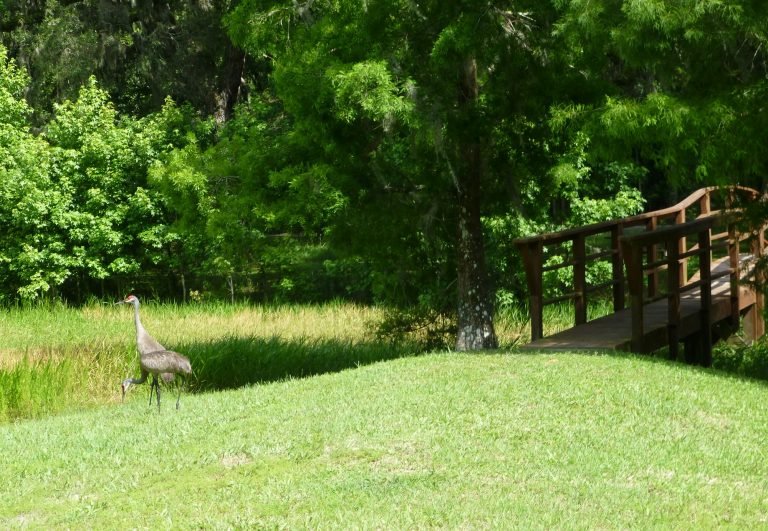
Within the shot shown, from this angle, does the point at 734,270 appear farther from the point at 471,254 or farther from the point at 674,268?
the point at 471,254

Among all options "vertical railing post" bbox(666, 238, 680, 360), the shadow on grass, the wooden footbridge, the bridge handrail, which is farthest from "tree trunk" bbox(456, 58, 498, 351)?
"vertical railing post" bbox(666, 238, 680, 360)

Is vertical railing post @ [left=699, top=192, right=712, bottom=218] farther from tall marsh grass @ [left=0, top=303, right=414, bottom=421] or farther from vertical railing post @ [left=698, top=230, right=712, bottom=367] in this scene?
tall marsh grass @ [left=0, top=303, right=414, bottom=421]

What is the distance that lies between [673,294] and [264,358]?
5808mm

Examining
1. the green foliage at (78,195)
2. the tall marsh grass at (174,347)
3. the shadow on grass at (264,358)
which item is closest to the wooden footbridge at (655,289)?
the shadow on grass at (264,358)

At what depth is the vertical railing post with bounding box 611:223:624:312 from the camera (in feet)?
49.6

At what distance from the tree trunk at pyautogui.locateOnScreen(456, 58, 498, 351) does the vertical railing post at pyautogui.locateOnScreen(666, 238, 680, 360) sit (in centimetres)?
246

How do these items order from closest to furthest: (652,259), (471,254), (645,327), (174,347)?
(645,327), (471,254), (652,259), (174,347)

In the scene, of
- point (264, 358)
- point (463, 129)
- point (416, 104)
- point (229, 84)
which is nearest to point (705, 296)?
point (463, 129)

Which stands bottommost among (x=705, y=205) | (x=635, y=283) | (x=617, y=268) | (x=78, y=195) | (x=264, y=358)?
→ (x=264, y=358)

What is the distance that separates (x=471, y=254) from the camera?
14.8m

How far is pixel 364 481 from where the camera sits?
748 centimetres

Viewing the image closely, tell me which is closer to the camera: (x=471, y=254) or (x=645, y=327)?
(x=645, y=327)

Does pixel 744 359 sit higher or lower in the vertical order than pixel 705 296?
lower

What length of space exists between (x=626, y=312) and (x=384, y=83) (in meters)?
4.99
